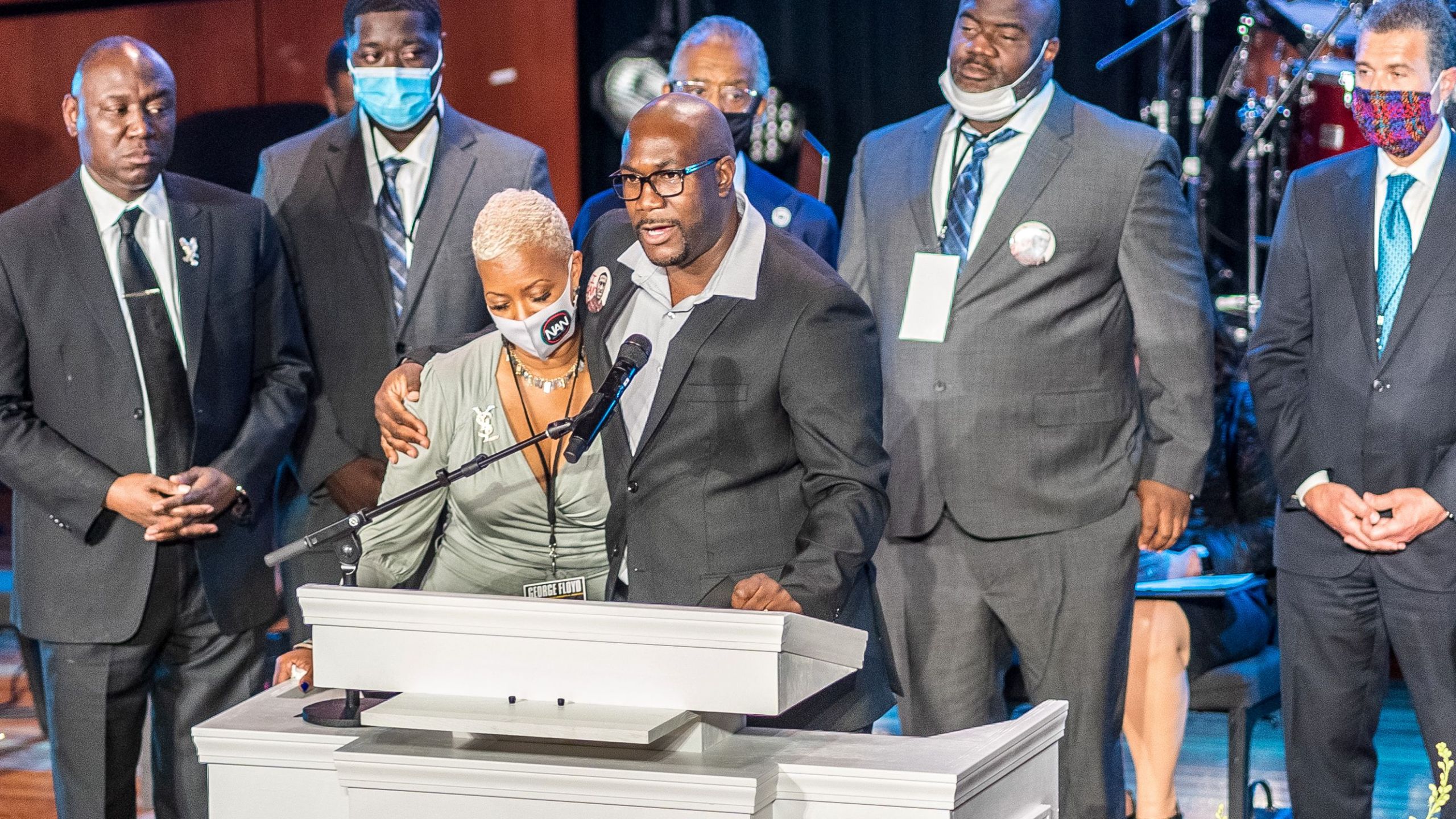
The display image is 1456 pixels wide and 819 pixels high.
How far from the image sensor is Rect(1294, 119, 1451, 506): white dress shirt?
3602 mm

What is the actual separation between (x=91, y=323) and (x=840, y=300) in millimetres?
1687

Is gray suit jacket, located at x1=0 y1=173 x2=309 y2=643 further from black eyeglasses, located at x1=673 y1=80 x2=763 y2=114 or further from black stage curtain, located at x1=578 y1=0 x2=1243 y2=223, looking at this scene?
black stage curtain, located at x1=578 y1=0 x2=1243 y2=223

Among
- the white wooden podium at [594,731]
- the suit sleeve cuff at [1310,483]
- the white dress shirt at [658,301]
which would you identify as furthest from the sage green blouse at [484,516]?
the suit sleeve cuff at [1310,483]

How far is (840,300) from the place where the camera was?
2744 millimetres

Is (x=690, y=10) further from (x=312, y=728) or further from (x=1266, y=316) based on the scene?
(x=312, y=728)

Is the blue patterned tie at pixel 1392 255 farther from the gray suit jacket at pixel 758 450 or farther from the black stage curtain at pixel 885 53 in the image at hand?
the black stage curtain at pixel 885 53

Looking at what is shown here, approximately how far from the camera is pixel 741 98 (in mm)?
3900

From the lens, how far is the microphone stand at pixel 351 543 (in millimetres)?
2281

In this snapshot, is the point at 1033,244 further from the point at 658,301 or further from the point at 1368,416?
the point at 658,301

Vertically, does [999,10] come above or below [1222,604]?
above

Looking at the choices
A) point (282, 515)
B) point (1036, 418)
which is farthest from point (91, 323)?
point (1036, 418)

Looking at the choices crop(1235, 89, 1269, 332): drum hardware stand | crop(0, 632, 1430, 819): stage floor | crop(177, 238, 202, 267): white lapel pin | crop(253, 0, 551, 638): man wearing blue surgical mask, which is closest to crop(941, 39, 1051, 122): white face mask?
crop(253, 0, 551, 638): man wearing blue surgical mask

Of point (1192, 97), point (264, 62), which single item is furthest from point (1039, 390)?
point (264, 62)

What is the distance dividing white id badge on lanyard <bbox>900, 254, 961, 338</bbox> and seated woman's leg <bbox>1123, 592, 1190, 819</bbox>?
39.8 inches
